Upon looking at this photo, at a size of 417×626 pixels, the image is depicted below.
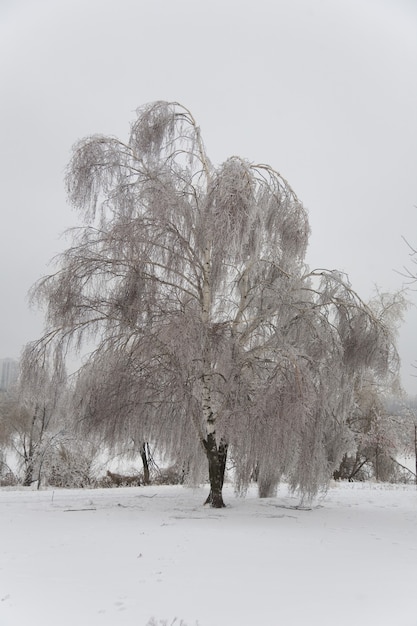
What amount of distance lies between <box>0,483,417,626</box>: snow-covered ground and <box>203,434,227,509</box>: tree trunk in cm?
56

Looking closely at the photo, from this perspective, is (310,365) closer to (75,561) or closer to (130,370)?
(130,370)

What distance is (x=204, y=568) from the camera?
210 inches

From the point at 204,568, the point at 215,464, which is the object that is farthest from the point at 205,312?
the point at 204,568

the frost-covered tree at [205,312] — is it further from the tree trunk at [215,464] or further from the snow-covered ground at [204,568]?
the snow-covered ground at [204,568]

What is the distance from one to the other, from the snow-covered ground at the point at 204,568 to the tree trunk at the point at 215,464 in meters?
0.56

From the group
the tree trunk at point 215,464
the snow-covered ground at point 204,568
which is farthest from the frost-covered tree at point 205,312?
the snow-covered ground at point 204,568

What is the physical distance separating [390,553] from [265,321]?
4.73 metres

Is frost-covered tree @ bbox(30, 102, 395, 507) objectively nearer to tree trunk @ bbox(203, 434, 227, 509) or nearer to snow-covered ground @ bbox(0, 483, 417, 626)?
tree trunk @ bbox(203, 434, 227, 509)

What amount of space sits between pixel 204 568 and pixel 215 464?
450 cm

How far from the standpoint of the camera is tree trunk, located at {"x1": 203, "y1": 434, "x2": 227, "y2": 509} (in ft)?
32.2

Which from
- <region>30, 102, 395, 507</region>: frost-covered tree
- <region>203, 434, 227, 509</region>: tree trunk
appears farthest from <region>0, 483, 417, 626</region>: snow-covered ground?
<region>30, 102, 395, 507</region>: frost-covered tree

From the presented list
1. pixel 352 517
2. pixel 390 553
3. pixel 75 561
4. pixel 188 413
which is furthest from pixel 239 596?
pixel 352 517

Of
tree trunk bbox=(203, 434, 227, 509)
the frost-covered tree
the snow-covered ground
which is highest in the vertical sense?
the frost-covered tree

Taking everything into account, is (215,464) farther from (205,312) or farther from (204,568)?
(204,568)
